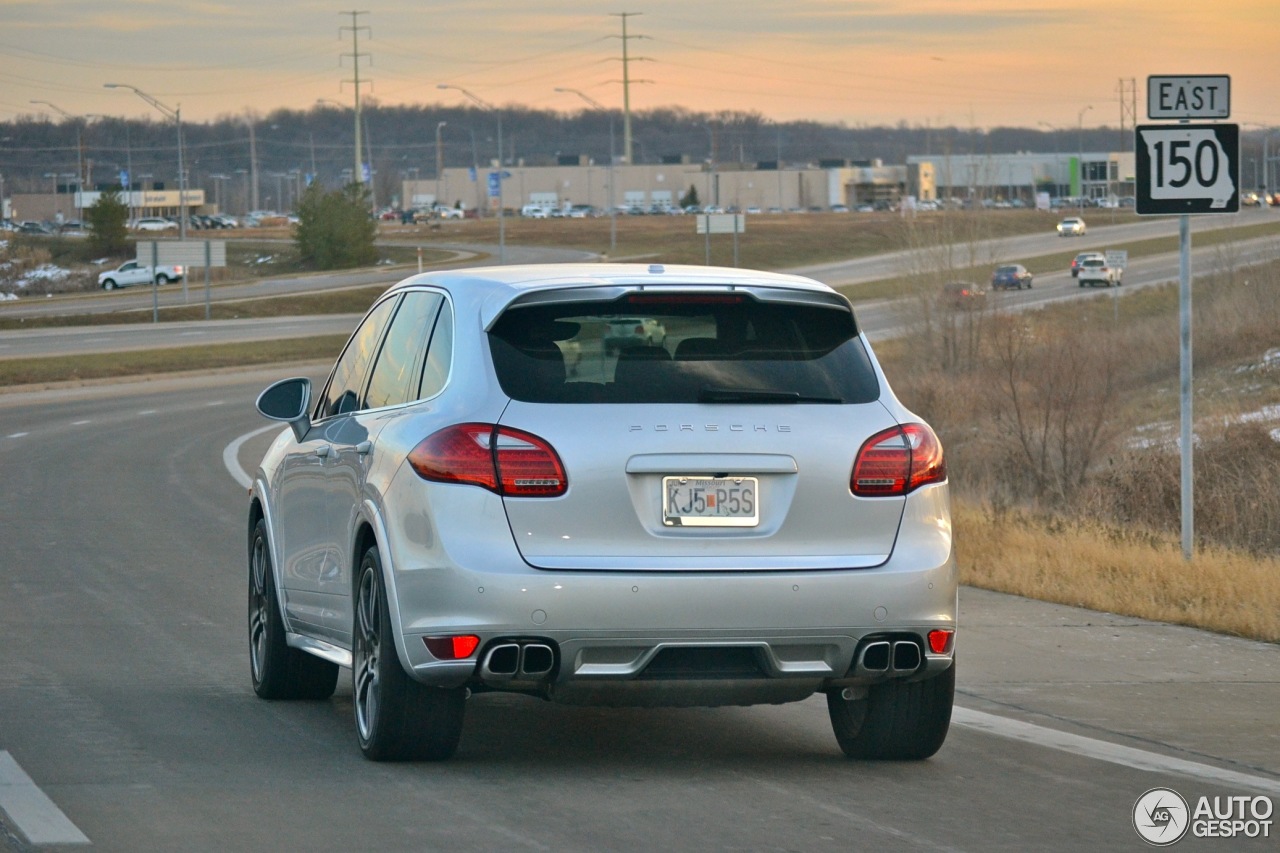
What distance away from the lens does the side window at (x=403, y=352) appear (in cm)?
699

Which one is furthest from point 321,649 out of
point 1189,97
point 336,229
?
point 336,229

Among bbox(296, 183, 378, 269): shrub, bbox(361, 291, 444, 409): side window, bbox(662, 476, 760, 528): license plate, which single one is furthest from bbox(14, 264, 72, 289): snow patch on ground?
bbox(662, 476, 760, 528): license plate

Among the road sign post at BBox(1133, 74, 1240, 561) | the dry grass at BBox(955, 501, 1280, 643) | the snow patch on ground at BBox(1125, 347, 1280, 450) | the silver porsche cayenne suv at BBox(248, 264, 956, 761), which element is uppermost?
the road sign post at BBox(1133, 74, 1240, 561)

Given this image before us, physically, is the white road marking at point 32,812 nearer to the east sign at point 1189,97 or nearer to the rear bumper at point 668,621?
the rear bumper at point 668,621

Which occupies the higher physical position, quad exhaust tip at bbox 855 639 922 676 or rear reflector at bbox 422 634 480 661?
rear reflector at bbox 422 634 480 661

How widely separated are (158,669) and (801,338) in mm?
4081

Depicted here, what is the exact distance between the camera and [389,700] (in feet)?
21.3

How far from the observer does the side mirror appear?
8.01m

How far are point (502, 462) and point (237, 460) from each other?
18.4m

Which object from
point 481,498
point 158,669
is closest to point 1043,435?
point 158,669

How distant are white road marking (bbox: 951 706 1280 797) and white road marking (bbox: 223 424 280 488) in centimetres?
1243

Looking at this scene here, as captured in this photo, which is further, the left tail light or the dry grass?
the dry grass

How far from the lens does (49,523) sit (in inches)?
640

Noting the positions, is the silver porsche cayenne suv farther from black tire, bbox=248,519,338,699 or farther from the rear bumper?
black tire, bbox=248,519,338,699
